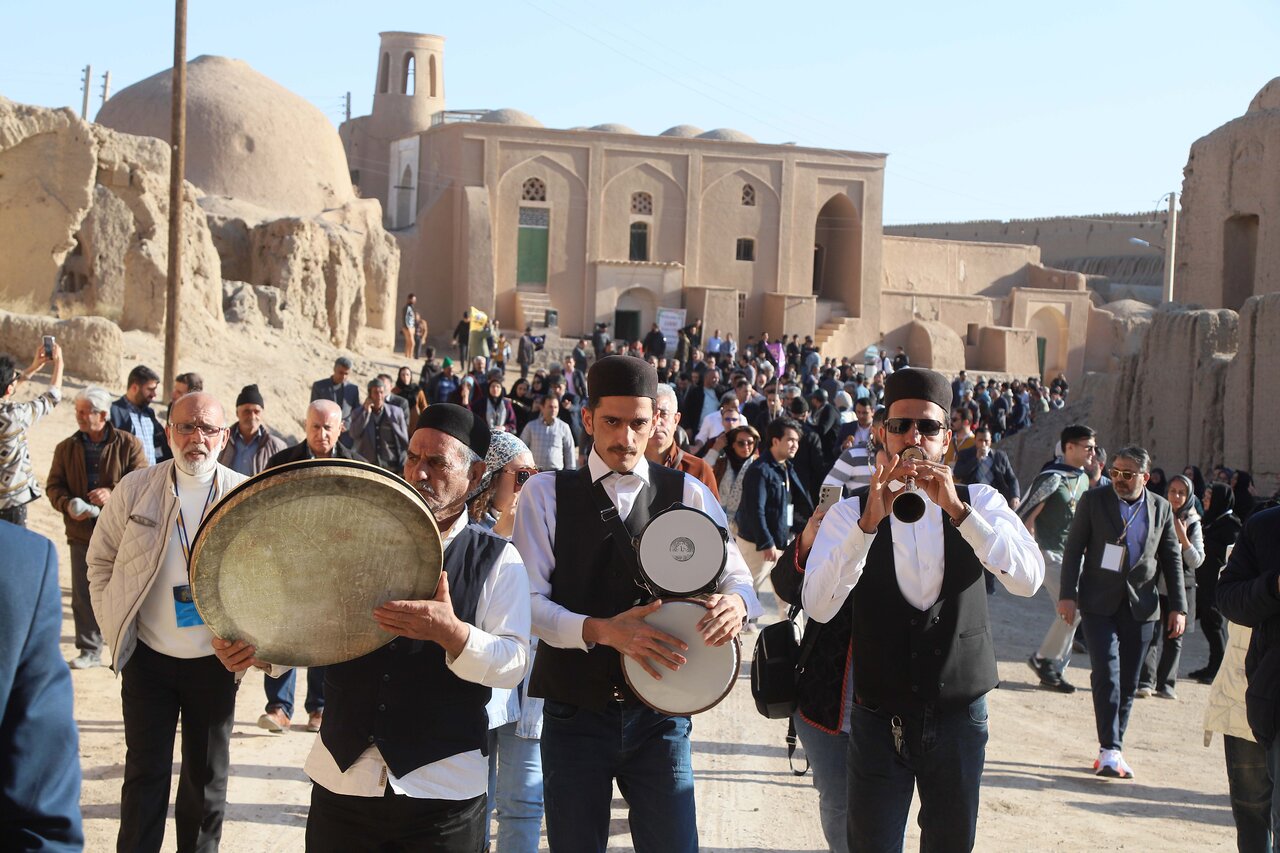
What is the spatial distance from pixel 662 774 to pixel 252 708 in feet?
14.4

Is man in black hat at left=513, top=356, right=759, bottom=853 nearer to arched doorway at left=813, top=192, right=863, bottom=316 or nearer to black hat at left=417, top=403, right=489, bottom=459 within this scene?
black hat at left=417, top=403, right=489, bottom=459

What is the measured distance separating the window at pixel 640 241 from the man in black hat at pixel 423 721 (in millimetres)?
39980

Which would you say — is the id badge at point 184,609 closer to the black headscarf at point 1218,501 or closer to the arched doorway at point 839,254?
the black headscarf at point 1218,501

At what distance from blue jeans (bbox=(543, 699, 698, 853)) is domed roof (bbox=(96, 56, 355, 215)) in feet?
90.3

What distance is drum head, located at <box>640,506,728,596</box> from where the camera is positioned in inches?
129

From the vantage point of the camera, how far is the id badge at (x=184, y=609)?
4336mm

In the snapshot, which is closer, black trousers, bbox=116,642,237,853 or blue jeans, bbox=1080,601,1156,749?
black trousers, bbox=116,642,237,853

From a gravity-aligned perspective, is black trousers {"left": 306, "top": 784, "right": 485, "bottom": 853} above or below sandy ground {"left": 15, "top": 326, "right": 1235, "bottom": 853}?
above

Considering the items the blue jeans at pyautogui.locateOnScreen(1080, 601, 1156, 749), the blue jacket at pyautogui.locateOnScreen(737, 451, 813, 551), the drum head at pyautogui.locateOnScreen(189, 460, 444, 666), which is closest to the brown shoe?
the blue jacket at pyautogui.locateOnScreen(737, 451, 813, 551)

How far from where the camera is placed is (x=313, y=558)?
285 cm

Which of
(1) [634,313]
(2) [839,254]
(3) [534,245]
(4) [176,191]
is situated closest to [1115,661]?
(4) [176,191]

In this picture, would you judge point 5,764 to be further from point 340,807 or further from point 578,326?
point 578,326

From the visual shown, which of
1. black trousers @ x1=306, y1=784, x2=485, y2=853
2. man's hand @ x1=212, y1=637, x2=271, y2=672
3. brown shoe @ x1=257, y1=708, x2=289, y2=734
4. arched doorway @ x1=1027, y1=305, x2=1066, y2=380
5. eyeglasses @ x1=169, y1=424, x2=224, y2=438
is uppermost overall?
arched doorway @ x1=1027, y1=305, x2=1066, y2=380

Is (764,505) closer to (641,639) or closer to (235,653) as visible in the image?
(641,639)
